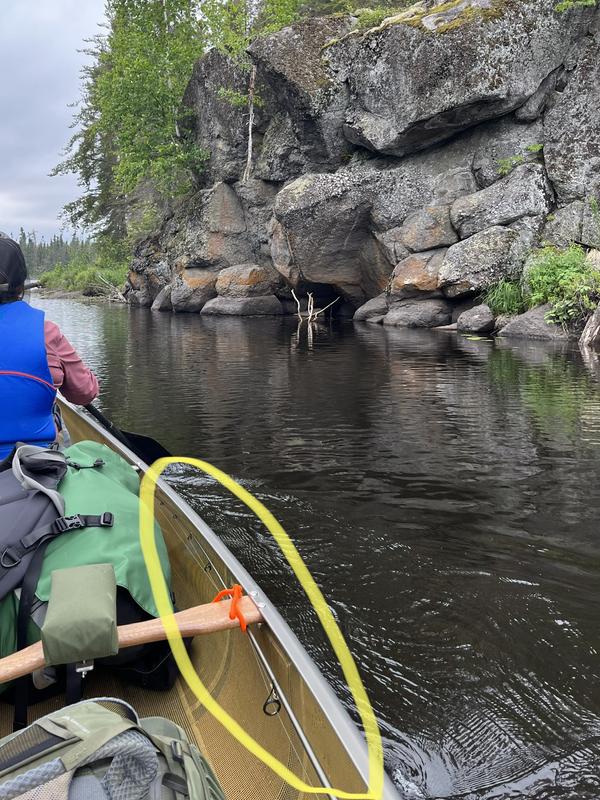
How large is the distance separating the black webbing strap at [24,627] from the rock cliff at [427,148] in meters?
15.5

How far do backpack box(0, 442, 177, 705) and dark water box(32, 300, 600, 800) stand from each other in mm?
1043

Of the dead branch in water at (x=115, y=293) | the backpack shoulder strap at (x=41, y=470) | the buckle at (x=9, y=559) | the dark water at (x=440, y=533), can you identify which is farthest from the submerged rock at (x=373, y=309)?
the dead branch in water at (x=115, y=293)

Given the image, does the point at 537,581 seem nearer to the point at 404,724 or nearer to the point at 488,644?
the point at 488,644

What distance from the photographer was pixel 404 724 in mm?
2525

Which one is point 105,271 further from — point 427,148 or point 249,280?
point 427,148

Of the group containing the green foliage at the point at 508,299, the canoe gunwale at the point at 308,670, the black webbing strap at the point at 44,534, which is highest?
the green foliage at the point at 508,299

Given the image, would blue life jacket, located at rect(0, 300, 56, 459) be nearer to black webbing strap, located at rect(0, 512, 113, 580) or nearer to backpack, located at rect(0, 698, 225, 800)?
black webbing strap, located at rect(0, 512, 113, 580)

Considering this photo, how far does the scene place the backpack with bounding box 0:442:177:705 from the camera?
210 cm

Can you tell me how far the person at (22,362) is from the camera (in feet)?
8.18

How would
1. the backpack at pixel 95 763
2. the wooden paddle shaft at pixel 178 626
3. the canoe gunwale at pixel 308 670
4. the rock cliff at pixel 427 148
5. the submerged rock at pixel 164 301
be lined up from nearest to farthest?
the backpack at pixel 95 763 < the canoe gunwale at pixel 308 670 < the wooden paddle shaft at pixel 178 626 < the rock cliff at pixel 427 148 < the submerged rock at pixel 164 301

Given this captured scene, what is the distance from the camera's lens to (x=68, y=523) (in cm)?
223

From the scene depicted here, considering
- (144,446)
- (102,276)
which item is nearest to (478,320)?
(144,446)

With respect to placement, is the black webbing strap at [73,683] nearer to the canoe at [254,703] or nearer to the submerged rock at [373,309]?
the canoe at [254,703]

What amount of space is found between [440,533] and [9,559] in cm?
293
